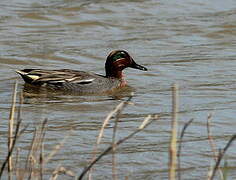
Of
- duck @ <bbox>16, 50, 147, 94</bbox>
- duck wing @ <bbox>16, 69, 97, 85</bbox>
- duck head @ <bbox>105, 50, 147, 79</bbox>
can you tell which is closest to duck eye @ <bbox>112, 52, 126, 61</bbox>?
duck head @ <bbox>105, 50, 147, 79</bbox>

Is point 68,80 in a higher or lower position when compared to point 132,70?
higher

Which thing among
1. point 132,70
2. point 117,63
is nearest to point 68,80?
point 117,63

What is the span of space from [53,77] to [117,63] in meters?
1.01

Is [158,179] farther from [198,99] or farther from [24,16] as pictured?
[24,16]

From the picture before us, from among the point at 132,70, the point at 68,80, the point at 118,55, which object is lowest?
the point at 132,70

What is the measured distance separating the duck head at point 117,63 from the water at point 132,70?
27 centimetres

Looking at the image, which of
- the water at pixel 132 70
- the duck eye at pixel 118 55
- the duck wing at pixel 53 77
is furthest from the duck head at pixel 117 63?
the duck wing at pixel 53 77

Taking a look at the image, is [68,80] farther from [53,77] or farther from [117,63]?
[117,63]

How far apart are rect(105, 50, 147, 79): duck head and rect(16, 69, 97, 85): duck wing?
58 cm

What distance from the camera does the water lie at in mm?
8570

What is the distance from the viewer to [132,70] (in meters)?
13.9

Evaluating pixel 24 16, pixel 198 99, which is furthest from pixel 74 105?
pixel 24 16

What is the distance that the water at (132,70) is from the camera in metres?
8.57

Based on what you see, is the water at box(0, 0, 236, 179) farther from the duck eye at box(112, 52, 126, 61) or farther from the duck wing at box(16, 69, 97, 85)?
the duck eye at box(112, 52, 126, 61)
